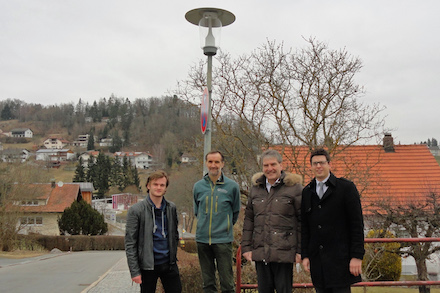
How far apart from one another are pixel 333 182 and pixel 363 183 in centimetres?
803

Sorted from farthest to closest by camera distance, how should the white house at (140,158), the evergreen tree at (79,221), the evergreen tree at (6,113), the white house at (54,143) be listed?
1. the evergreen tree at (6,113)
2. the white house at (54,143)
3. the white house at (140,158)
4. the evergreen tree at (79,221)

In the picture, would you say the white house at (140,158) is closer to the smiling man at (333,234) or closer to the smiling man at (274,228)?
the smiling man at (274,228)

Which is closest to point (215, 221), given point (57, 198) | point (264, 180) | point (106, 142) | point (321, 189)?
point (264, 180)

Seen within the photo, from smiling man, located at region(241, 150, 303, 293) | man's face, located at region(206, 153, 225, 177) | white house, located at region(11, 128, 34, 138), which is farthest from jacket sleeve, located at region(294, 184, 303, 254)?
white house, located at region(11, 128, 34, 138)

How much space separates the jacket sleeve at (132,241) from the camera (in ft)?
12.4

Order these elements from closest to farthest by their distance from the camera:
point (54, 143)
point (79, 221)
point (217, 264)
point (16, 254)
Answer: point (217, 264) → point (16, 254) → point (79, 221) → point (54, 143)

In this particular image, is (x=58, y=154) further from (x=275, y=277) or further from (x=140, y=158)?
(x=275, y=277)

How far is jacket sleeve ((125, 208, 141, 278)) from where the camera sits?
3793 millimetres

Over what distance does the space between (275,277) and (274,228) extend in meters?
0.47

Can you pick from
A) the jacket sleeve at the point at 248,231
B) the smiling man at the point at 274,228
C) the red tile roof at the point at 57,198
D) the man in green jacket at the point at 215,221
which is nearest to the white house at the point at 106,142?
the red tile roof at the point at 57,198

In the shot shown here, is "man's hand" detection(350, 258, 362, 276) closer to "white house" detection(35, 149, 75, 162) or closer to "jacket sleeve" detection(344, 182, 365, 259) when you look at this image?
"jacket sleeve" detection(344, 182, 365, 259)

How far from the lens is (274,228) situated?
374 cm

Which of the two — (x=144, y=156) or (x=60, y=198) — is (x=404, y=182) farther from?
(x=144, y=156)

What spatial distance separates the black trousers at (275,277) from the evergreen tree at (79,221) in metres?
41.6
